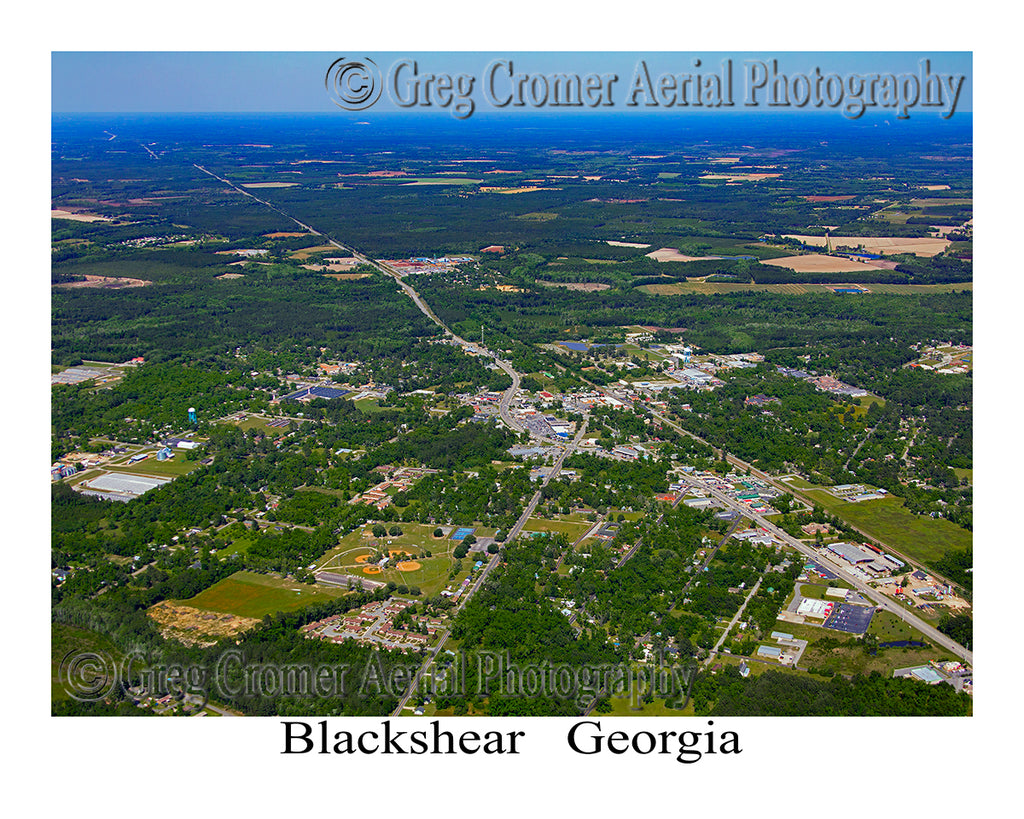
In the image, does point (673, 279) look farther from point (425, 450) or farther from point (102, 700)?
point (102, 700)

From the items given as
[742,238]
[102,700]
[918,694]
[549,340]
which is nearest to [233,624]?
[102,700]

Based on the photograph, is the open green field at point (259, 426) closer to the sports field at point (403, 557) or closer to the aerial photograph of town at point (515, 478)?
the aerial photograph of town at point (515, 478)

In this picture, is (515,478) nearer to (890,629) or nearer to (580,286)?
(890,629)

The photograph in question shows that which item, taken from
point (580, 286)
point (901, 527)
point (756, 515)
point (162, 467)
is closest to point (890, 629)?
point (901, 527)

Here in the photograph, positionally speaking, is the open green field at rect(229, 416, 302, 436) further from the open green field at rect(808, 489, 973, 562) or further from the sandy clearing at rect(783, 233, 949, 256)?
the sandy clearing at rect(783, 233, 949, 256)

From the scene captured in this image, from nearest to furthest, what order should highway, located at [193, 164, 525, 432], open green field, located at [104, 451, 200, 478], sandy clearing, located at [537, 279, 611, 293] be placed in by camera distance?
open green field, located at [104, 451, 200, 478]
highway, located at [193, 164, 525, 432]
sandy clearing, located at [537, 279, 611, 293]

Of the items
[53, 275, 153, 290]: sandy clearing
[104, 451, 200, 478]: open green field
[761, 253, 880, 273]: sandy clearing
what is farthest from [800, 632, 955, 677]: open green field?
[53, 275, 153, 290]: sandy clearing
